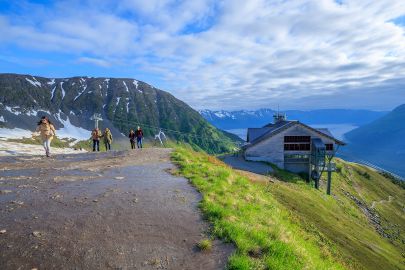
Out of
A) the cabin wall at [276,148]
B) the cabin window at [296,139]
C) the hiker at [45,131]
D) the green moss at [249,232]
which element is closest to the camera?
the green moss at [249,232]

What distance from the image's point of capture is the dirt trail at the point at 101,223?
322 inches

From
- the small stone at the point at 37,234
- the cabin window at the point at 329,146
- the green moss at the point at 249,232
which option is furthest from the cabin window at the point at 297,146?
the small stone at the point at 37,234

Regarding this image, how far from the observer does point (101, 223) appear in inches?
397

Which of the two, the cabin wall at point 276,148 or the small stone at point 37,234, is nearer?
the small stone at point 37,234

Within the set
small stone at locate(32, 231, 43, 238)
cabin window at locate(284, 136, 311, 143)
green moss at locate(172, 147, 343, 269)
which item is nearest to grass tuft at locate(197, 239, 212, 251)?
green moss at locate(172, 147, 343, 269)

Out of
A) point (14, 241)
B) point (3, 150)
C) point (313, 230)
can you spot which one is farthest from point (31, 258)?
point (3, 150)

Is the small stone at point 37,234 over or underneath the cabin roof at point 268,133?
underneath

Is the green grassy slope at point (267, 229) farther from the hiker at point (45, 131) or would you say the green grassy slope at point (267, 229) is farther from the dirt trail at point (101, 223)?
the hiker at point (45, 131)

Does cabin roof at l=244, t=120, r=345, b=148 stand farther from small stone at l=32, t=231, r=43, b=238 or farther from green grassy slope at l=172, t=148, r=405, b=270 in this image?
small stone at l=32, t=231, r=43, b=238

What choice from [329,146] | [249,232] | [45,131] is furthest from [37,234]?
[329,146]

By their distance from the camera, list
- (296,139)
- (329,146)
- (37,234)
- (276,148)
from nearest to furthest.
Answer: (37,234) < (276,148) < (296,139) < (329,146)

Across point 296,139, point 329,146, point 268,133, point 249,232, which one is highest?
point 268,133

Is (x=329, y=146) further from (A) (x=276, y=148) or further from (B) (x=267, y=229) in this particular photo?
(B) (x=267, y=229)

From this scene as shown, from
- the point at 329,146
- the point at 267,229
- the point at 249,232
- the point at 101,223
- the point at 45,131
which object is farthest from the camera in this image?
the point at 329,146
